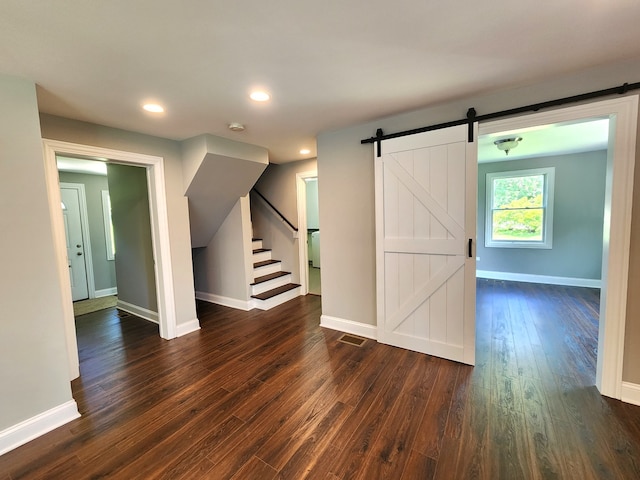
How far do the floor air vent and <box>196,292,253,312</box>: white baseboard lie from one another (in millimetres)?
1701

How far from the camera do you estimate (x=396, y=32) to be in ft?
4.74

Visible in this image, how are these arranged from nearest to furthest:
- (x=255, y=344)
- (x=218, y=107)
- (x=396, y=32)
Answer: (x=396, y=32) < (x=218, y=107) < (x=255, y=344)

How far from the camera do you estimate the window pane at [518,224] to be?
206 inches

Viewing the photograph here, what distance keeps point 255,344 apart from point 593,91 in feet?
11.8

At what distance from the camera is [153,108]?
7.52ft

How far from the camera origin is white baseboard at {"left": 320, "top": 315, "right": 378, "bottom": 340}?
306cm

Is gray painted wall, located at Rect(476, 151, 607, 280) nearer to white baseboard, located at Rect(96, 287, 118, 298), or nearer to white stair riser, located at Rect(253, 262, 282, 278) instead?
white stair riser, located at Rect(253, 262, 282, 278)

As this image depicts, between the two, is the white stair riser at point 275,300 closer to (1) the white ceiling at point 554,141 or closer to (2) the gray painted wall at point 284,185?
(2) the gray painted wall at point 284,185

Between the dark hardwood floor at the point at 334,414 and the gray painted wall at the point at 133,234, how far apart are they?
2.86ft

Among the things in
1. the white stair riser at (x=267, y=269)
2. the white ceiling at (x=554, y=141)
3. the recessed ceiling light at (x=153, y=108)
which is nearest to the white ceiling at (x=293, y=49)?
the recessed ceiling light at (x=153, y=108)

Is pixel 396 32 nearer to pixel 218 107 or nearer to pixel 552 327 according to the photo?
pixel 218 107

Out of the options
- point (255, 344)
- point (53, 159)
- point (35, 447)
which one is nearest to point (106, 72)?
point (53, 159)

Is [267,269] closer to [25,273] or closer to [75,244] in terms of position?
[25,273]

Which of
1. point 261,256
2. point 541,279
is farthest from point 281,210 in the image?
point 541,279
